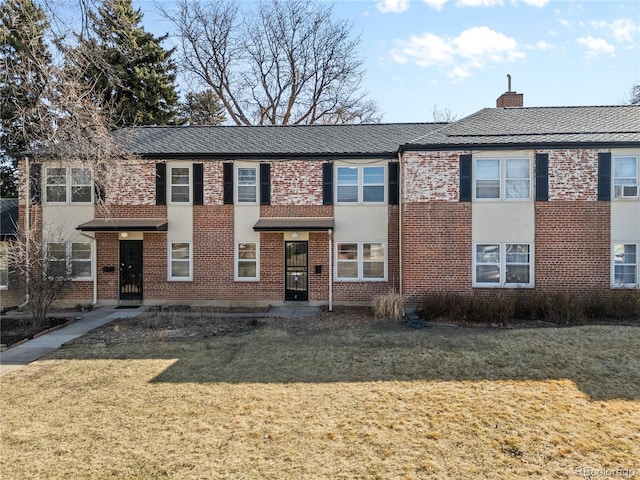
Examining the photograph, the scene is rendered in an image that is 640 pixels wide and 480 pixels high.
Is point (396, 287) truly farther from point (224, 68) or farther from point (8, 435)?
point (224, 68)

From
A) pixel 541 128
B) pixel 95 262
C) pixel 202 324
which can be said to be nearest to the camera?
pixel 202 324

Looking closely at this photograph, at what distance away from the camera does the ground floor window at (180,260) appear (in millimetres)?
13793

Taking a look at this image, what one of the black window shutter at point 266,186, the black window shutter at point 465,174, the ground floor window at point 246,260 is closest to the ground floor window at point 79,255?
the ground floor window at point 246,260

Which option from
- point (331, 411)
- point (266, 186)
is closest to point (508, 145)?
point (266, 186)

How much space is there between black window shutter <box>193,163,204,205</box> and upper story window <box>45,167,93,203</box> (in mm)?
3772

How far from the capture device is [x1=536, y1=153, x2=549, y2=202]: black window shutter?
1202 centimetres

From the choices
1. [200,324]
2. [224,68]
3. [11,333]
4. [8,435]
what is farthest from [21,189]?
[224,68]

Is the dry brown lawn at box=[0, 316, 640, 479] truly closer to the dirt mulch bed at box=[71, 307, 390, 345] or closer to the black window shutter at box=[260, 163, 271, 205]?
the dirt mulch bed at box=[71, 307, 390, 345]

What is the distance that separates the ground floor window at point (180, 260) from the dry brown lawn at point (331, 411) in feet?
18.1

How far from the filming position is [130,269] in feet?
45.4

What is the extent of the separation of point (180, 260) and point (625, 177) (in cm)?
1484

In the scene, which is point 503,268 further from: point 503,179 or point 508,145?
point 508,145

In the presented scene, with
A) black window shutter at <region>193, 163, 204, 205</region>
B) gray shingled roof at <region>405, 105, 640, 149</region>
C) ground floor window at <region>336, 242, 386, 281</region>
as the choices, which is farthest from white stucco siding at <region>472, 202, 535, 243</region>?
black window shutter at <region>193, 163, 204, 205</region>

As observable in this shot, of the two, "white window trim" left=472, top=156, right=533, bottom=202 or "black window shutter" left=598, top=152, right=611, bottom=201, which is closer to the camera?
"black window shutter" left=598, top=152, right=611, bottom=201
